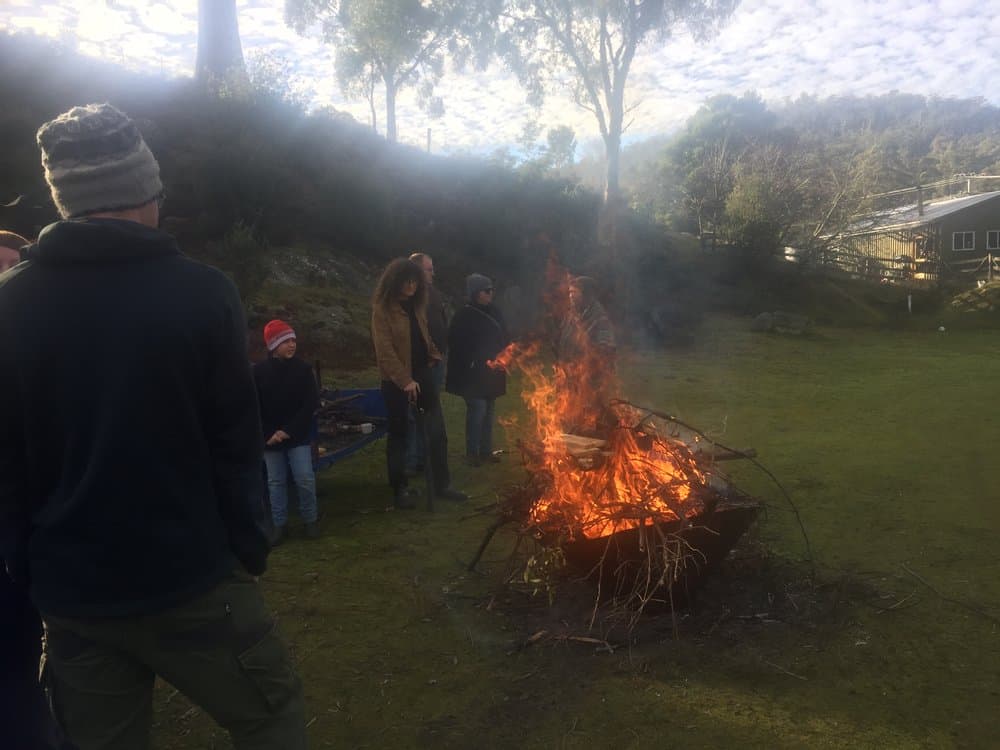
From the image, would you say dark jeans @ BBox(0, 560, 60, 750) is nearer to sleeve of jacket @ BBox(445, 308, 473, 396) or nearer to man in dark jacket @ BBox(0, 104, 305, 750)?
man in dark jacket @ BBox(0, 104, 305, 750)

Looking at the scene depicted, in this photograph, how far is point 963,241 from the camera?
3025cm

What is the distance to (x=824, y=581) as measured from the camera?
4.55 m

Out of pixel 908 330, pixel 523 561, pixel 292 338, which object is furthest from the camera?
pixel 908 330

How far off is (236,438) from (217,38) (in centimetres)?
2583

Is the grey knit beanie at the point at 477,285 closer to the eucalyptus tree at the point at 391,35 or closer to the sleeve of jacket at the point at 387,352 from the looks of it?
the sleeve of jacket at the point at 387,352

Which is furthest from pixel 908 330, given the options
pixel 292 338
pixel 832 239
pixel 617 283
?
pixel 292 338

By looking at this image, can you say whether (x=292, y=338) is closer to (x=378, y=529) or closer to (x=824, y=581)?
(x=378, y=529)

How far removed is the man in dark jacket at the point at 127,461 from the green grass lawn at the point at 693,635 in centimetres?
161

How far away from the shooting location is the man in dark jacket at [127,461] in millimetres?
1667

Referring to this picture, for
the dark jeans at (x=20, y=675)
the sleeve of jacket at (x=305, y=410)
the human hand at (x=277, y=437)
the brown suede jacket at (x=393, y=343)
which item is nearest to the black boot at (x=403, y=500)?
the brown suede jacket at (x=393, y=343)

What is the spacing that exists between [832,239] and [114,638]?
27579mm

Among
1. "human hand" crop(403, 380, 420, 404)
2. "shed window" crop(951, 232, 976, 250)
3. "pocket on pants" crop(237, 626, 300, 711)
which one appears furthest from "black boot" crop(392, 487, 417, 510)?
"shed window" crop(951, 232, 976, 250)

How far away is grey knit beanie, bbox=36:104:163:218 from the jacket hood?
11 centimetres

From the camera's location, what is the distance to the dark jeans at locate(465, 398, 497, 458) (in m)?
→ 7.53
